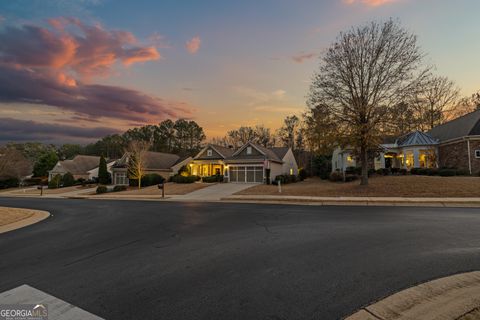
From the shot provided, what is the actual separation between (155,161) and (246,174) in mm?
18013

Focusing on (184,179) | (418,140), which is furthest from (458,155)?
(184,179)

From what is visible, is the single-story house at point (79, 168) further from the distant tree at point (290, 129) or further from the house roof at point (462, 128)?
the house roof at point (462, 128)

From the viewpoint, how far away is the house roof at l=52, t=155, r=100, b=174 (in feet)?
162

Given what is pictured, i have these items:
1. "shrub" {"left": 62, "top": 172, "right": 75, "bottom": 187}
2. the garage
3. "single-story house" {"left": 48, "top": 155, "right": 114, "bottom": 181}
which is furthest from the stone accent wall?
"shrub" {"left": 62, "top": 172, "right": 75, "bottom": 187}

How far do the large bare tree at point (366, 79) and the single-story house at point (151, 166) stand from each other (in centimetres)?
3088

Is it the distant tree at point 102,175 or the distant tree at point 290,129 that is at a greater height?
the distant tree at point 290,129

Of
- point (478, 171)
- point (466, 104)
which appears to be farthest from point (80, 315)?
point (466, 104)

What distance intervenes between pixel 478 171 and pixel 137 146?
39934 millimetres

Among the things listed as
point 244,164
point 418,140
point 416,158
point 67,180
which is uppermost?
point 418,140

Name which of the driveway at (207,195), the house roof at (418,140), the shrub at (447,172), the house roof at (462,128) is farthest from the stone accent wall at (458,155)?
the driveway at (207,195)

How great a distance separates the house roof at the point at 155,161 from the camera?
41312 millimetres

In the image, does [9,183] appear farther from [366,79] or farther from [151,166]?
[366,79]

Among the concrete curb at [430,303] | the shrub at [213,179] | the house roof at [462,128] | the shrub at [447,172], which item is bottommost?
the concrete curb at [430,303]

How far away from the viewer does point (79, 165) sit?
170 feet
